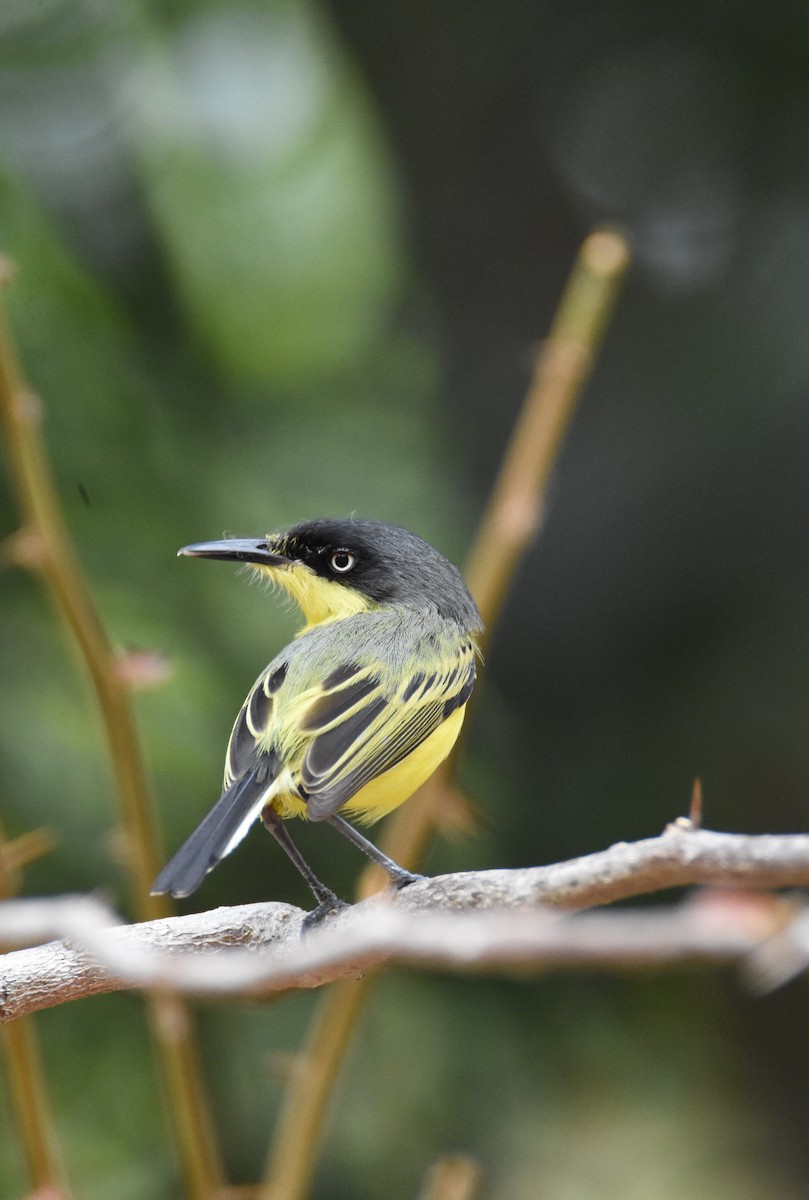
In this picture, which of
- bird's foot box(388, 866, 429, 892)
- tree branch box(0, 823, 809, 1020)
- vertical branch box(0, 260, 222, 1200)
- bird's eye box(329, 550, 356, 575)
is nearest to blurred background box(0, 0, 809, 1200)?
vertical branch box(0, 260, 222, 1200)

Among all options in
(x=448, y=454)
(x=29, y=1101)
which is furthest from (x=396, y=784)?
(x=448, y=454)

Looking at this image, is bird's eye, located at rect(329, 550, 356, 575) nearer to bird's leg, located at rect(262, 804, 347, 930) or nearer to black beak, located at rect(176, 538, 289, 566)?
black beak, located at rect(176, 538, 289, 566)

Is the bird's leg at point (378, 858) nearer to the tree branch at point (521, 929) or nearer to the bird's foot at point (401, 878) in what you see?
the bird's foot at point (401, 878)

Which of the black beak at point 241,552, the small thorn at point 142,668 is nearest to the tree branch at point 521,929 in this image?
the small thorn at point 142,668

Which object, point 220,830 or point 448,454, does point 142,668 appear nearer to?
point 220,830

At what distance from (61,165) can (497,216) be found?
2659 mm

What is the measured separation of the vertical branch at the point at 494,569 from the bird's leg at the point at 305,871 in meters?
0.38

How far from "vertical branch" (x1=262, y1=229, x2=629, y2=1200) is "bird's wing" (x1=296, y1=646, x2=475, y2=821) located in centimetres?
28

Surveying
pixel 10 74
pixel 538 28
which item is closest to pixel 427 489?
pixel 10 74

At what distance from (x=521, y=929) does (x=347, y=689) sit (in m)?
0.91

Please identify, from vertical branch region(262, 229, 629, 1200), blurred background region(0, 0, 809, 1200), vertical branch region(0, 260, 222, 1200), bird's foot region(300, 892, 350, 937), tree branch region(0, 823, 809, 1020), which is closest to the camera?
tree branch region(0, 823, 809, 1020)

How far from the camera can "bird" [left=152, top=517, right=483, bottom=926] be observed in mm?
1479

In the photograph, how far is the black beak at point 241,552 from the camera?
1.57 m

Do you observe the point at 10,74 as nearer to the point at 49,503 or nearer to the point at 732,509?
the point at 49,503
